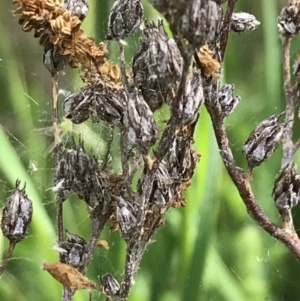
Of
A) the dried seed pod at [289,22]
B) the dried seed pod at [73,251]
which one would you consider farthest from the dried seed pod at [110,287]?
the dried seed pod at [289,22]

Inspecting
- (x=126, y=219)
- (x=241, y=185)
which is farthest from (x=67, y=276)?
(x=241, y=185)

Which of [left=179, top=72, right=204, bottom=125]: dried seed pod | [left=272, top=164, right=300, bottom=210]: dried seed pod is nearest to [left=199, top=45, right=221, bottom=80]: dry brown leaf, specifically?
[left=179, top=72, right=204, bottom=125]: dried seed pod

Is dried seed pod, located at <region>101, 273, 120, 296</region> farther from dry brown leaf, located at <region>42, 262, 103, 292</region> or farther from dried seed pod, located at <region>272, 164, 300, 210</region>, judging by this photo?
dried seed pod, located at <region>272, 164, 300, 210</region>

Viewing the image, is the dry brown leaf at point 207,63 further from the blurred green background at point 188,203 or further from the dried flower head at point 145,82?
the blurred green background at point 188,203

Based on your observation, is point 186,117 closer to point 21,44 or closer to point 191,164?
point 191,164

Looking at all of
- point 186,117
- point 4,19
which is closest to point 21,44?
point 4,19
